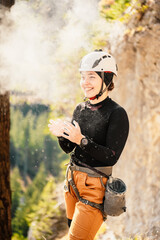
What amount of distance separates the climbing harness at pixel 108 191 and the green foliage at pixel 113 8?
13.6ft

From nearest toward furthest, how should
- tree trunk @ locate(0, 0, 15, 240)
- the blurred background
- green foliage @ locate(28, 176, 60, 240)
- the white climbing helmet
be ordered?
the white climbing helmet, tree trunk @ locate(0, 0, 15, 240), the blurred background, green foliage @ locate(28, 176, 60, 240)

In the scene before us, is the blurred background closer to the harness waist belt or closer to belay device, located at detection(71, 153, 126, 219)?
the harness waist belt

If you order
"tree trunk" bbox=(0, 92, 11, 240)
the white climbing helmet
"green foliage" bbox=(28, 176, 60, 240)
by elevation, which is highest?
the white climbing helmet

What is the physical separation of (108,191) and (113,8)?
4861mm

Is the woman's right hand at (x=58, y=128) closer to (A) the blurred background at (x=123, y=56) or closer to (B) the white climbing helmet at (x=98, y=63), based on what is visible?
(B) the white climbing helmet at (x=98, y=63)

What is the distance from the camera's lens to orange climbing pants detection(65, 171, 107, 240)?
7.71 feet

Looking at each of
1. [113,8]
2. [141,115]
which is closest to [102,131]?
[141,115]

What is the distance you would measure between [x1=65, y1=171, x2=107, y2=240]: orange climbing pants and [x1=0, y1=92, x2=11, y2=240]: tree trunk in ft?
7.20

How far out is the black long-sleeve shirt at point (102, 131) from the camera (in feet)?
7.68

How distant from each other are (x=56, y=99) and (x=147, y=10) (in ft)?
19.2

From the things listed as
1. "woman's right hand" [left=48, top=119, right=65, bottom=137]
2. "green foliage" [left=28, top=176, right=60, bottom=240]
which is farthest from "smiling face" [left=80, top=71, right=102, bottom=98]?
"green foliage" [left=28, top=176, right=60, bottom=240]

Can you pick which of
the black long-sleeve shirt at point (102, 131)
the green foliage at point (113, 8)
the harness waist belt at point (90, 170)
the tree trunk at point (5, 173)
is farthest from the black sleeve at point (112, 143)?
the green foliage at point (113, 8)

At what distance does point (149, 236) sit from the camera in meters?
4.21

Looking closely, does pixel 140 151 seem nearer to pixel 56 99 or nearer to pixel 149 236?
pixel 149 236
